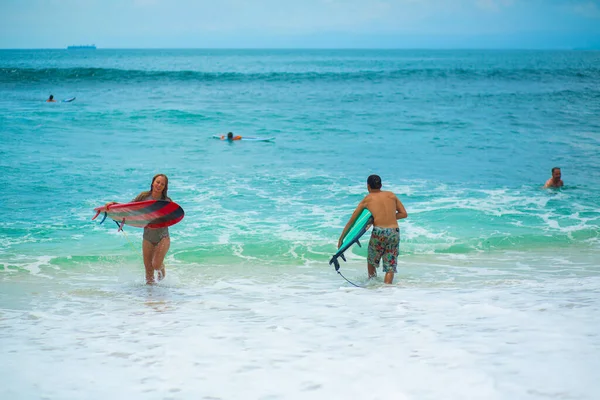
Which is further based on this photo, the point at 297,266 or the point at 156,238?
the point at 297,266

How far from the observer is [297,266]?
977 cm

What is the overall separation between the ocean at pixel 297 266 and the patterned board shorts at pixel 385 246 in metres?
0.36

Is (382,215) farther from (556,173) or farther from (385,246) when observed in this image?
(556,173)

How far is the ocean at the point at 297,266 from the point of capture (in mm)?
4922

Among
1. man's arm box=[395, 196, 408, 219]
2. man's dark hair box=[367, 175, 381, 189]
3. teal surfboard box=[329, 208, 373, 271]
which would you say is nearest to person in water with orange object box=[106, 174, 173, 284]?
teal surfboard box=[329, 208, 373, 271]

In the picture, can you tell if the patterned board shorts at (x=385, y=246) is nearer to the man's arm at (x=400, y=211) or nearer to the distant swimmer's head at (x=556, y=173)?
the man's arm at (x=400, y=211)

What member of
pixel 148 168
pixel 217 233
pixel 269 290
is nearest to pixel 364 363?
pixel 269 290

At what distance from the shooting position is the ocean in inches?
194

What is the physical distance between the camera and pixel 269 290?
8.15m

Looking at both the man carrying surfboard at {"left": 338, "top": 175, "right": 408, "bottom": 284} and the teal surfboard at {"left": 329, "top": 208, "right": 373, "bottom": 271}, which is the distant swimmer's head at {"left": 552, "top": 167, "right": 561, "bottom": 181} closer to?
the man carrying surfboard at {"left": 338, "top": 175, "right": 408, "bottom": 284}

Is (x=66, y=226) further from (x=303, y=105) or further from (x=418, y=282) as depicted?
(x=303, y=105)

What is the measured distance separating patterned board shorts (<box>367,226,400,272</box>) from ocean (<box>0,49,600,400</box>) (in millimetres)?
356

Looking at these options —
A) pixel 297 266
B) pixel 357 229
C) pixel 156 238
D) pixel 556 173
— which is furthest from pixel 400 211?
pixel 556 173

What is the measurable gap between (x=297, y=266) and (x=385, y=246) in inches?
91.8
